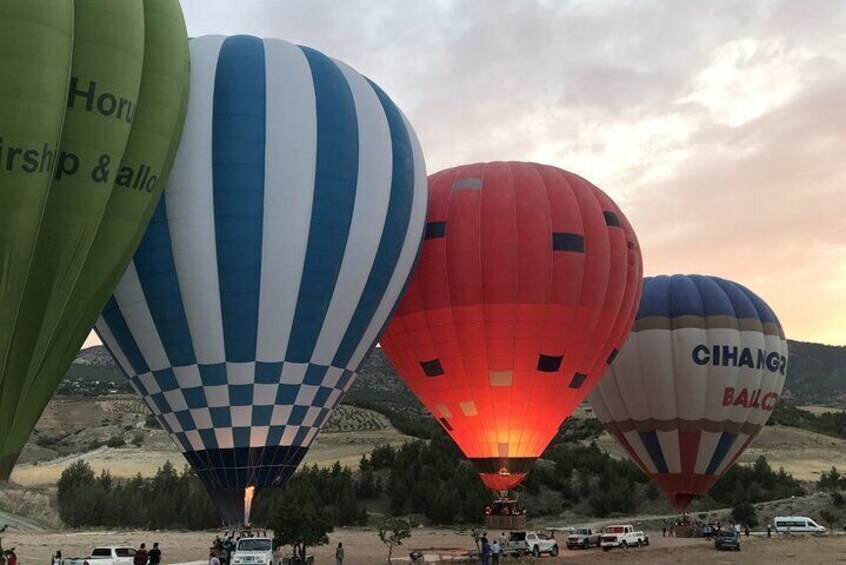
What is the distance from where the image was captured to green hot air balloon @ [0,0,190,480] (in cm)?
1425

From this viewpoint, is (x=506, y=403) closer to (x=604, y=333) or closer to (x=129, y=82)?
(x=604, y=333)

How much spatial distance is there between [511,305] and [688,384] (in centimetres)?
1133

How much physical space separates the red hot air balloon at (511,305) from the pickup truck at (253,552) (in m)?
9.55

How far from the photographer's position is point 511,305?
26.1 meters

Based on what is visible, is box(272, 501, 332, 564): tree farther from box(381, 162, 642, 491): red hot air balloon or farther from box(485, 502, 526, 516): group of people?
box(485, 502, 526, 516): group of people

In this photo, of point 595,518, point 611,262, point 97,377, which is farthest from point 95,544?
point 97,377

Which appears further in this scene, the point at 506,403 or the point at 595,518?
the point at 595,518

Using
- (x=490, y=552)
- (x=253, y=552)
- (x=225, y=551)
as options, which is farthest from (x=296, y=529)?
(x=490, y=552)

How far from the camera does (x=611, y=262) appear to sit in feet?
89.8

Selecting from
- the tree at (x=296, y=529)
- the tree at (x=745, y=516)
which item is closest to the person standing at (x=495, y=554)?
the tree at (x=296, y=529)

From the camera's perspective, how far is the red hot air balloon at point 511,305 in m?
26.2

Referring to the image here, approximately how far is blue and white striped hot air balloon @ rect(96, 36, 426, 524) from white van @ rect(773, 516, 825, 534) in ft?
97.1

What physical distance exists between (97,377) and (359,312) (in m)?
152

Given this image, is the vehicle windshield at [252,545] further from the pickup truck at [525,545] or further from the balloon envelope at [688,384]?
the balloon envelope at [688,384]
